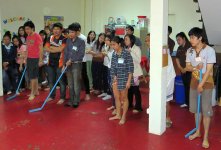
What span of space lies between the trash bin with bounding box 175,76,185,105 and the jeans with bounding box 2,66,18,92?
11.6 ft

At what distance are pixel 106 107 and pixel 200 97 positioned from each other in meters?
2.08

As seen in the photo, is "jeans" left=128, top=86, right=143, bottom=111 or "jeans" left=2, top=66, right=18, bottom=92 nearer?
"jeans" left=128, top=86, right=143, bottom=111

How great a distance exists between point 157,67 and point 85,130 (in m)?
1.34

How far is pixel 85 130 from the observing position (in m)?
4.00

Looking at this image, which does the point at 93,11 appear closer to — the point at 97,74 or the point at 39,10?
the point at 39,10

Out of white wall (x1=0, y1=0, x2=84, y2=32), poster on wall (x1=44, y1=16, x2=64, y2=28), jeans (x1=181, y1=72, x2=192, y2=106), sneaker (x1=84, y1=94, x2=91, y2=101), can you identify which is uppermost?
white wall (x1=0, y1=0, x2=84, y2=32)

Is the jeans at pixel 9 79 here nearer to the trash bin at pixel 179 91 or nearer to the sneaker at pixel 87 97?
the sneaker at pixel 87 97

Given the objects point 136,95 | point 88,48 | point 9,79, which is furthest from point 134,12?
point 136,95

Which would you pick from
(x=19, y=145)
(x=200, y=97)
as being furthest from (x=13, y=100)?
(x=200, y=97)

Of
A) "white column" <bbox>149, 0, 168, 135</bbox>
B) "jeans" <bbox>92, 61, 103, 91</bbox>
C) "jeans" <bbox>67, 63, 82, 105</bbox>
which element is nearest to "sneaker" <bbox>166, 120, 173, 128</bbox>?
"white column" <bbox>149, 0, 168, 135</bbox>

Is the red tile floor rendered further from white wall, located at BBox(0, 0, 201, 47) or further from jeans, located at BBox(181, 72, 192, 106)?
white wall, located at BBox(0, 0, 201, 47)

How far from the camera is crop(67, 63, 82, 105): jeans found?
499 cm

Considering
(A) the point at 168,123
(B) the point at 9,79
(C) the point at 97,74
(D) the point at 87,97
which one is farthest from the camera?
(B) the point at 9,79

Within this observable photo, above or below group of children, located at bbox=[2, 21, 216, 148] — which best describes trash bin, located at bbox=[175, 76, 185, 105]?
below
